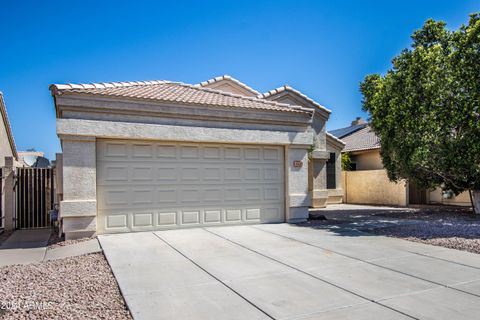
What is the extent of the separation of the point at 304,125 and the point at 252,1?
4.74 m

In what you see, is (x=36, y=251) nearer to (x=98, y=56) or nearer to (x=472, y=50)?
(x=98, y=56)

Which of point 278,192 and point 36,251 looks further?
point 278,192

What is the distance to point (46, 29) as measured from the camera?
1327 cm

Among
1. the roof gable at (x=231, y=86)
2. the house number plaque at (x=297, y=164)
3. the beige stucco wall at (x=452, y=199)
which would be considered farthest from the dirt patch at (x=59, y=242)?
the beige stucco wall at (x=452, y=199)

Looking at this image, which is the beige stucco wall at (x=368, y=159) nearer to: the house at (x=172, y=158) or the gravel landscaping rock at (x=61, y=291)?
the house at (x=172, y=158)

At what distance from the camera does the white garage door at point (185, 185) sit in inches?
387

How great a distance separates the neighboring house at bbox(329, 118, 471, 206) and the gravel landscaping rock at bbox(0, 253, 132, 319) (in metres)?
16.8

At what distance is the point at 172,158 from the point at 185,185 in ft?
2.84

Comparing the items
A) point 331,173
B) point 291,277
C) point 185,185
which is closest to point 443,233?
point 291,277

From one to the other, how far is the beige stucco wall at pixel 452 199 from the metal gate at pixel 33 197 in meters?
18.5

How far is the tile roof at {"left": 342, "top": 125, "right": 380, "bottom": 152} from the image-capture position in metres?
22.8

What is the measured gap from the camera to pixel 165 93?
1105 cm

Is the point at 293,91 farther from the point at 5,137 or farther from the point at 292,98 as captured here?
the point at 5,137

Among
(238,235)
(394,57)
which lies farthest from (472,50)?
(238,235)
